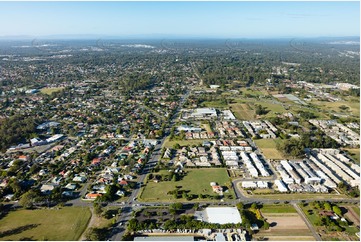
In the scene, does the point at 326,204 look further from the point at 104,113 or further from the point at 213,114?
the point at 104,113

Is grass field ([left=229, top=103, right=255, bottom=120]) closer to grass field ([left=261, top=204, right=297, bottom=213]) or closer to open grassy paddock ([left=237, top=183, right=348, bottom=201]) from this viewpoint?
open grassy paddock ([left=237, top=183, right=348, bottom=201])

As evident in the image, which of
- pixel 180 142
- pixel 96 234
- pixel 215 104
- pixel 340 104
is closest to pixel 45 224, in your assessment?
pixel 96 234

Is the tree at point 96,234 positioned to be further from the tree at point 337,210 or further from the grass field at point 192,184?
the tree at point 337,210

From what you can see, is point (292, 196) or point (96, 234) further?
point (292, 196)

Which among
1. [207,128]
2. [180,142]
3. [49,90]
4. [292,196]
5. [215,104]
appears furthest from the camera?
[49,90]

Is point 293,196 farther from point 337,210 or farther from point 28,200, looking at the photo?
point 28,200

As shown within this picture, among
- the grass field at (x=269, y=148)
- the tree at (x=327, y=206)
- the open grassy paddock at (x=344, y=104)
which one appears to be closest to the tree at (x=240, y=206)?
the tree at (x=327, y=206)

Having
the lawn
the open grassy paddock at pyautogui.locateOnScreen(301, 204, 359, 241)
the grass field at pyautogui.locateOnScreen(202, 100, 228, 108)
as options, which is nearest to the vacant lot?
the open grassy paddock at pyautogui.locateOnScreen(301, 204, 359, 241)
